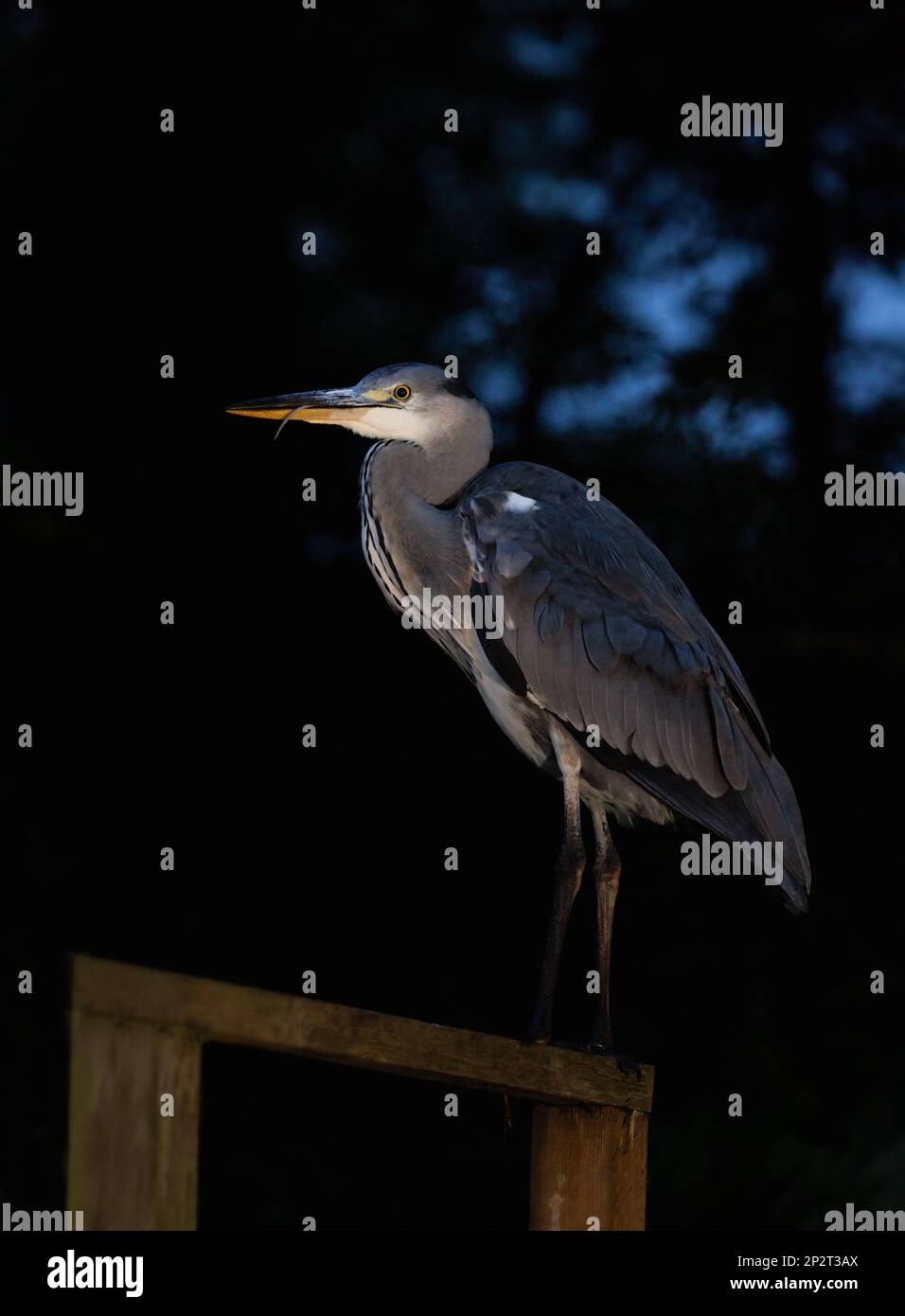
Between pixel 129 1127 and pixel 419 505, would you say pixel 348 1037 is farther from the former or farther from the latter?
pixel 419 505

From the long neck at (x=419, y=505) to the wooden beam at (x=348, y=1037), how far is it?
1.23 m

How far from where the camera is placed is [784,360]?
6668 millimetres

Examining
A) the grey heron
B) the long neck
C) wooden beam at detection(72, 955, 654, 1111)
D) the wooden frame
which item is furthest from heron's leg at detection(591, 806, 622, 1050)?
the wooden frame

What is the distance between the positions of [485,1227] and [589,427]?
8.34 feet

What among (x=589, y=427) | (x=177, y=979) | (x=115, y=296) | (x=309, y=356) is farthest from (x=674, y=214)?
(x=177, y=979)

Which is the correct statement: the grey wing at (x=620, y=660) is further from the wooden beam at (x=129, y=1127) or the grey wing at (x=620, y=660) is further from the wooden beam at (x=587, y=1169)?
the wooden beam at (x=129, y=1127)

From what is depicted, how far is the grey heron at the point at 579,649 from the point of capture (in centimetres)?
395

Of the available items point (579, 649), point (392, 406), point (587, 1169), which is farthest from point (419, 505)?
point (587, 1169)

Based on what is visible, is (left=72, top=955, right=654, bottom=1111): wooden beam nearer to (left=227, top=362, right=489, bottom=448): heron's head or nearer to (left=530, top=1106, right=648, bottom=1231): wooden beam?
(left=530, top=1106, right=648, bottom=1231): wooden beam

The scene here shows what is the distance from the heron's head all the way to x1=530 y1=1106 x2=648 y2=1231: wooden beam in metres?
1.61

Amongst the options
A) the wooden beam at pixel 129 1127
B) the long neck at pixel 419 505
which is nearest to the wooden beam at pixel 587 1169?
the wooden beam at pixel 129 1127

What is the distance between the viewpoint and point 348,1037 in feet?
8.09

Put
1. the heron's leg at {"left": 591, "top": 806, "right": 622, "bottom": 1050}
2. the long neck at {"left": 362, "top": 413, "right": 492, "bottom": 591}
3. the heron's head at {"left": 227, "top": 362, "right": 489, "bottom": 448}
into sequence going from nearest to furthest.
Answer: the heron's leg at {"left": 591, "top": 806, "right": 622, "bottom": 1050} < the long neck at {"left": 362, "top": 413, "right": 492, "bottom": 591} < the heron's head at {"left": 227, "top": 362, "right": 489, "bottom": 448}

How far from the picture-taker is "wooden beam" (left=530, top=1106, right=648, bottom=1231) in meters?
3.11
